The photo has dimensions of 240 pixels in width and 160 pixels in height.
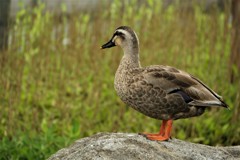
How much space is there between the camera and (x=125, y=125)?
26.9 feet

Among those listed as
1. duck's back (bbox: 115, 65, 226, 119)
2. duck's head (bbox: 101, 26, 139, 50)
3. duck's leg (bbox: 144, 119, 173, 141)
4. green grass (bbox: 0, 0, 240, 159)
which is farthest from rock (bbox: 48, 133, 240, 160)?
green grass (bbox: 0, 0, 240, 159)

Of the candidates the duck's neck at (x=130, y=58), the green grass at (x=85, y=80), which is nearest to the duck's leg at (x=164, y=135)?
the duck's neck at (x=130, y=58)

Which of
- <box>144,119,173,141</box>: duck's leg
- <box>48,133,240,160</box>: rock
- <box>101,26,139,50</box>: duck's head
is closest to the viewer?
<box>48,133,240,160</box>: rock

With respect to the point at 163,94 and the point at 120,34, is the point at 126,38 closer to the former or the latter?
the point at 120,34

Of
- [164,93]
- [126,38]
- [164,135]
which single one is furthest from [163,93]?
[126,38]

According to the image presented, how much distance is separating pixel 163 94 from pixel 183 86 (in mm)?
184

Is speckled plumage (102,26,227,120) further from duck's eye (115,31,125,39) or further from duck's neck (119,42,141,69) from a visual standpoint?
duck's eye (115,31,125,39)

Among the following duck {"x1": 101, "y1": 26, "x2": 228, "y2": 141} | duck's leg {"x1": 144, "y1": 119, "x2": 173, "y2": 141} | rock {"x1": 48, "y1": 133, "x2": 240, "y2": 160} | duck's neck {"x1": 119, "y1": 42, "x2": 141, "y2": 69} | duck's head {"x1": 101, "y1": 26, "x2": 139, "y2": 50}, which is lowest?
rock {"x1": 48, "y1": 133, "x2": 240, "y2": 160}

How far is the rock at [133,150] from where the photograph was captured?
434 cm

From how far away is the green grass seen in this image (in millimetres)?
7316

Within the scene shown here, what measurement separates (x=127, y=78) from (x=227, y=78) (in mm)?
4715

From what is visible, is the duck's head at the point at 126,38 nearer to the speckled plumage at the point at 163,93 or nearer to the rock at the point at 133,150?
the speckled plumage at the point at 163,93

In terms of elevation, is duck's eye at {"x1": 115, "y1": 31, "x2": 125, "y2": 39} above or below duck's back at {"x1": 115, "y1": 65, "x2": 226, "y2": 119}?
above

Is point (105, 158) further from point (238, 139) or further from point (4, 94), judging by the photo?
point (238, 139)
